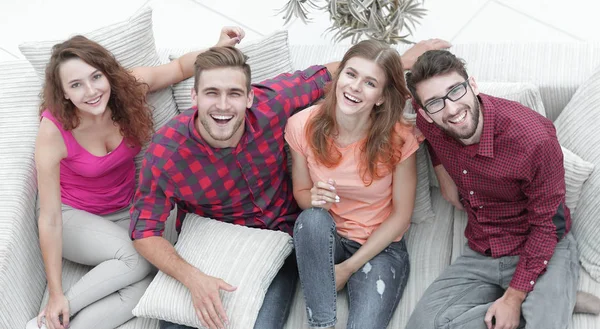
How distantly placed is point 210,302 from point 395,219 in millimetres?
643

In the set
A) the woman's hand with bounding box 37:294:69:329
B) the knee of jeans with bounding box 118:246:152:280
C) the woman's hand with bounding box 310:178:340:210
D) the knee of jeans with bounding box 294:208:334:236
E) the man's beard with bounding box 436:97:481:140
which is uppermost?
the man's beard with bounding box 436:97:481:140

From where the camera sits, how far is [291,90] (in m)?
2.36

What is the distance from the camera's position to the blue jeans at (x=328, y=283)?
2.18 meters

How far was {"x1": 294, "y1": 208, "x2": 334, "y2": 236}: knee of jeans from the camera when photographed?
7.20 feet

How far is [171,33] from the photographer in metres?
3.63

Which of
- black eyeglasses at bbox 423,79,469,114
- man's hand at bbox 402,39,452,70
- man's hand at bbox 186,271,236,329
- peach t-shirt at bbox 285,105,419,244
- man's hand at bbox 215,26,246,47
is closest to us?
black eyeglasses at bbox 423,79,469,114

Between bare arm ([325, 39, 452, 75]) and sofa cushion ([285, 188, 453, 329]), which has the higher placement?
bare arm ([325, 39, 452, 75])

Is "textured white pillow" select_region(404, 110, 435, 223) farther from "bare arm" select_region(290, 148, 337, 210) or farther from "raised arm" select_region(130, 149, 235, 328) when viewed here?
"raised arm" select_region(130, 149, 235, 328)

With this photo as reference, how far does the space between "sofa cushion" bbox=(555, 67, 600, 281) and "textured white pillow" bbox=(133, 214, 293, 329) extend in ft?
3.00

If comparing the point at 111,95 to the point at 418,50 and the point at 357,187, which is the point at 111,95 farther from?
the point at 418,50

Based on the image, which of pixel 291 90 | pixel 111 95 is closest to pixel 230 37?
pixel 291 90

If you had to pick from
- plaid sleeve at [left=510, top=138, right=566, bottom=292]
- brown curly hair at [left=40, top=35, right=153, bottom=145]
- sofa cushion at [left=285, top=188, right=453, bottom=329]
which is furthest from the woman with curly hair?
plaid sleeve at [left=510, top=138, right=566, bottom=292]

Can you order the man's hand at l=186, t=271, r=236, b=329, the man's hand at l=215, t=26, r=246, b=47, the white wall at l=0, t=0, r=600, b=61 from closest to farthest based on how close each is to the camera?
1. the man's hand at l=186, t=271, r=236, b=329
2. the man's hand at l=215, t=26, r=246, b=47
3. the white wall at l=0, t=0, r=600, b=61

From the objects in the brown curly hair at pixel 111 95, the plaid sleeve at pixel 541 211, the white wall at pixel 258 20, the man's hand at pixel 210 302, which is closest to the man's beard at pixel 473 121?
the plaid sleeve at pixel 541 211
